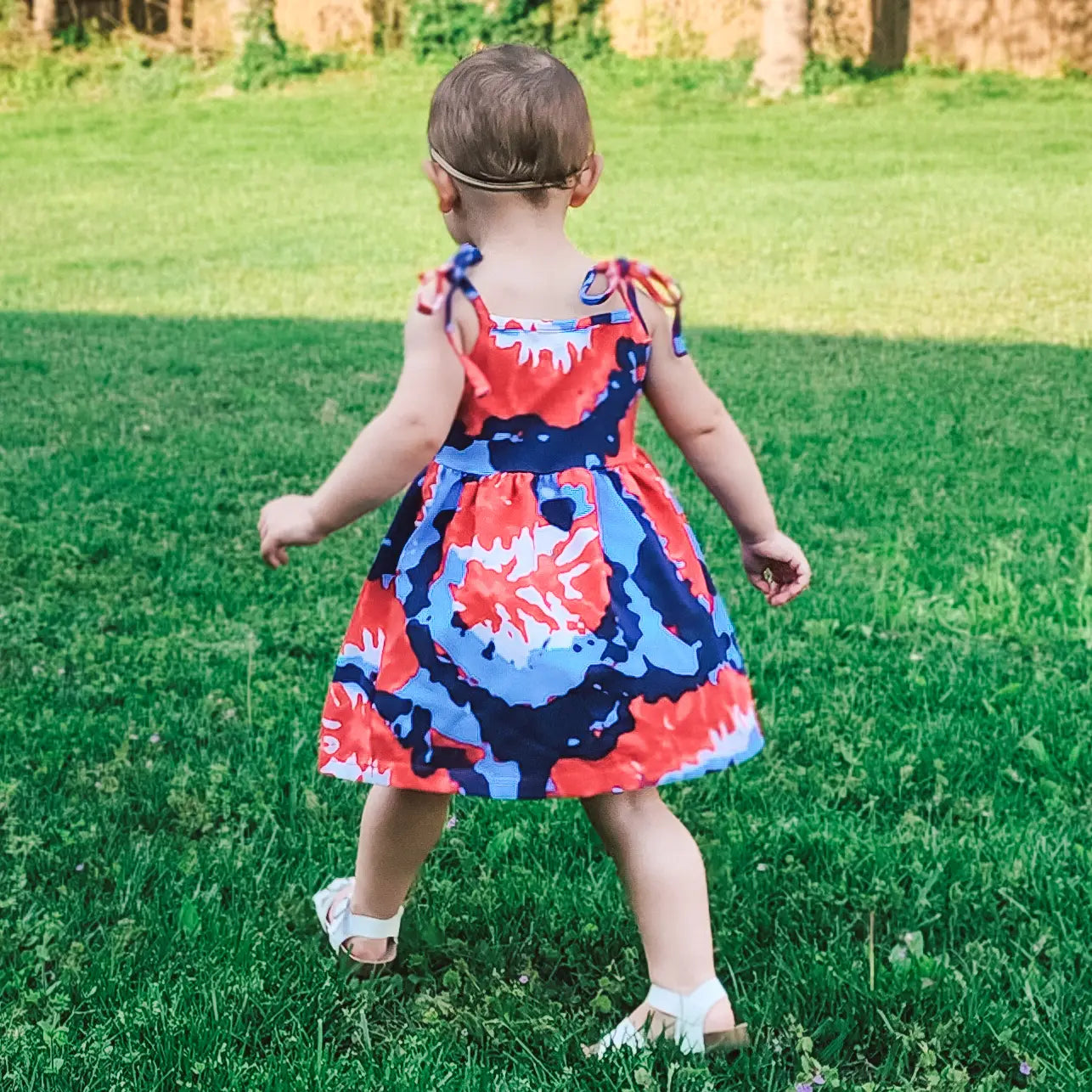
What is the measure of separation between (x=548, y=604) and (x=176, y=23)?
74.8 ft

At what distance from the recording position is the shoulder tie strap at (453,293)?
1.92m

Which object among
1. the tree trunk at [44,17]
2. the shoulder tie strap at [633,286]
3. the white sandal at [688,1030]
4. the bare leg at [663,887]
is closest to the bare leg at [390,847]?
the bare leg at [663,887]

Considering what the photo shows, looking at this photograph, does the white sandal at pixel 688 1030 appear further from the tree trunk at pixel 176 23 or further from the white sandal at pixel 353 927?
the tree trunk at pixel 176 23

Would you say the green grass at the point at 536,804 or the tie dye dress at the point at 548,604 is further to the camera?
the green grass at the point at 536,804

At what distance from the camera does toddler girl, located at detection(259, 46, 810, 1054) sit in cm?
196

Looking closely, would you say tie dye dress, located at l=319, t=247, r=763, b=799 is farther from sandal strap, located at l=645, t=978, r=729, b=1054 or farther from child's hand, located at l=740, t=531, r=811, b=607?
sandal strap, located at l=645, t=978, r=729, b=1054

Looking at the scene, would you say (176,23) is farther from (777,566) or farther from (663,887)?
(663,887)

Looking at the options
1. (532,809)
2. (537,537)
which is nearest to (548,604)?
(537,537)

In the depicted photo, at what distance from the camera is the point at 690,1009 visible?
2174 mm

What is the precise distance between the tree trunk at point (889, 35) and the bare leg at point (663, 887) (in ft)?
64.9

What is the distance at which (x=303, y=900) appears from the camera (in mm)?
2613

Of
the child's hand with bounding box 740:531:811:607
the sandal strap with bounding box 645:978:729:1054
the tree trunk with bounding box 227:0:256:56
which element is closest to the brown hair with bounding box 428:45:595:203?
the child's hand with bounding box 740:531:811:607

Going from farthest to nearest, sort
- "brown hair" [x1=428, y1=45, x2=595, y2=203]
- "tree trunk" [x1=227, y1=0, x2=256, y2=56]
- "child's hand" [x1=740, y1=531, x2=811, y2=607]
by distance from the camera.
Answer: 1. "tree trunk" [x1=227, y1=0, x2=256, y2=56]
2. "child's hand" [x1=740, y1=531, x2=811, y2=607]
3. "brown hair" [x1=428, y1=45, x2=595, y2=203]

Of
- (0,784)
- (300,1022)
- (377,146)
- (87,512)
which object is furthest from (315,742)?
(377,146)
